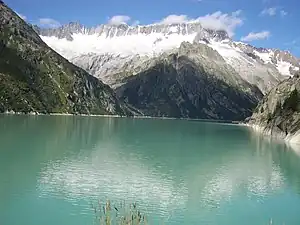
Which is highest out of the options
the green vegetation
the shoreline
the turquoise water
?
the green vegetation

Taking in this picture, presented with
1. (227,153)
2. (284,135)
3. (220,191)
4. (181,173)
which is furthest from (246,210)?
(284,135)

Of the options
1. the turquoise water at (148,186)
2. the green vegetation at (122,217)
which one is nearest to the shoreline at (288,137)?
the turquoise water at (148,186)

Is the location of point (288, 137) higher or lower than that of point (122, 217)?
lower

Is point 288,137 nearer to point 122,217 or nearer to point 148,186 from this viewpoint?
point 148,186

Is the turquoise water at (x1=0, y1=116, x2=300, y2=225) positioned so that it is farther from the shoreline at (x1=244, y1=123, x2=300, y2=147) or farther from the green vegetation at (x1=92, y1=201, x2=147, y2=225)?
the shoreline at (x1=244, y1=123, x2=300, y2=147)

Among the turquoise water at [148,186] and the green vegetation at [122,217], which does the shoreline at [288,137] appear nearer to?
the turquoise water at [148,186]

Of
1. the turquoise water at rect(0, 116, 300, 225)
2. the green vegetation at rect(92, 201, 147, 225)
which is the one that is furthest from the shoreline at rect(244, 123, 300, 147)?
the green vegetation at rect(92, 201, 147, 225)

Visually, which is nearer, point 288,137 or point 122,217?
point 122,217

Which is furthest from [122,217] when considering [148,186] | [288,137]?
[288,137]

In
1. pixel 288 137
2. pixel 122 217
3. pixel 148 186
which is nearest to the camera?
pixel 122 217

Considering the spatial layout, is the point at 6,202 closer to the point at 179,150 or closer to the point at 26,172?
the point at 26,172

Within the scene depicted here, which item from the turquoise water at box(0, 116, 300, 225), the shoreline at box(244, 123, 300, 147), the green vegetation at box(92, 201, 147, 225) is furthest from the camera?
the shoreline at box(244, 123, 300, 147)

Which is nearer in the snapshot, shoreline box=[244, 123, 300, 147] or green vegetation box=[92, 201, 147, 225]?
green vegetation box=[92, 201, 147, 225]

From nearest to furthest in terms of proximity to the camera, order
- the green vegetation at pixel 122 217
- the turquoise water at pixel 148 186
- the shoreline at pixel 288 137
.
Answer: the green vegetation at pixel 122 217
the turquoise water at pixel 148 186
the shoreline at pixel 288 137
